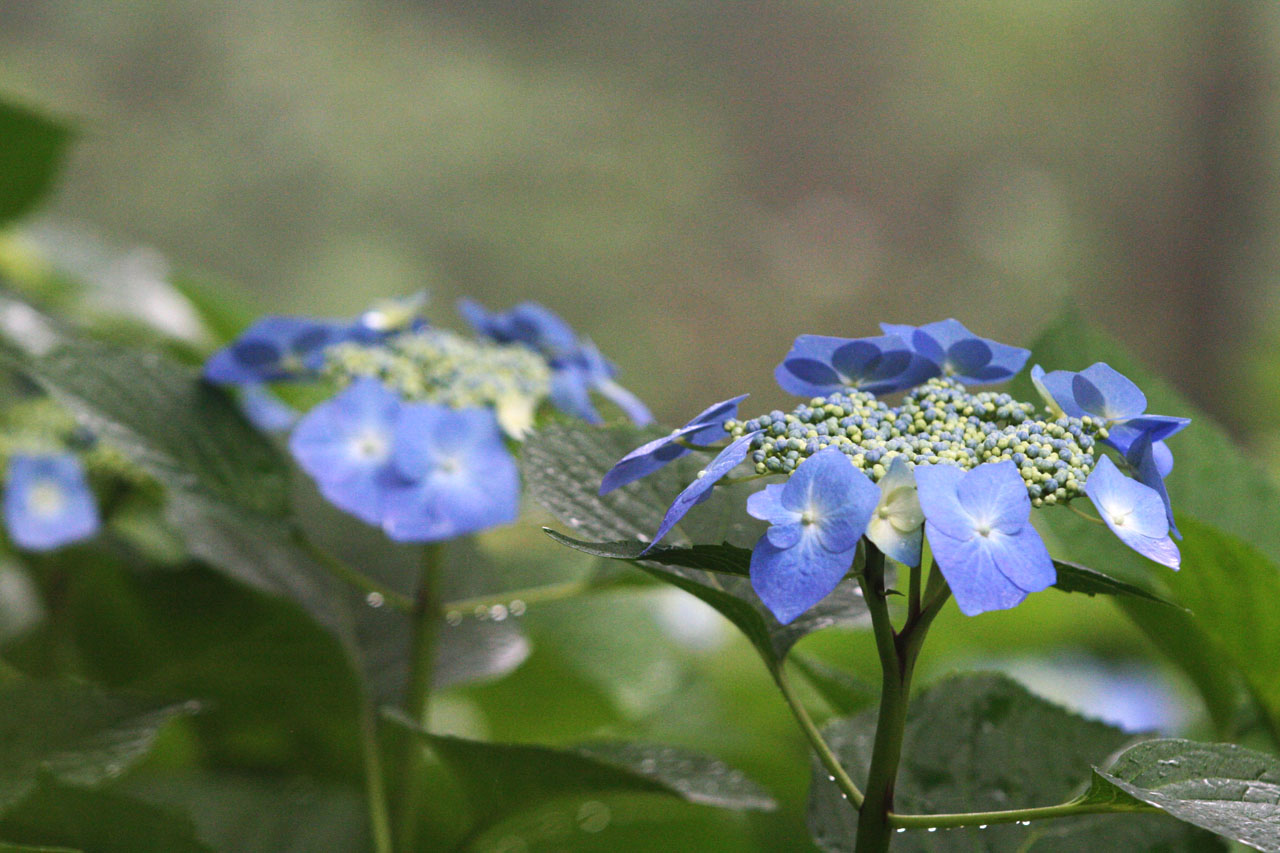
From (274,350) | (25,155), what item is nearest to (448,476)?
(274,350)

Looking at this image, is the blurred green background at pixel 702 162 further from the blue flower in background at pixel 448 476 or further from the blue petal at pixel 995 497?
the blue petal at pixel 995 497

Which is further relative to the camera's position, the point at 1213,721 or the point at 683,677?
the point at 683,677

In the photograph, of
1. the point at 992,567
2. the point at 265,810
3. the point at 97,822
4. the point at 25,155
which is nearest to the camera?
the point at 992,567

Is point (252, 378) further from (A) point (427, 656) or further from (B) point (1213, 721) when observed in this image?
(B) point (1213, 721)

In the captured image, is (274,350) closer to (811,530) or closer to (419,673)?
(419,673)

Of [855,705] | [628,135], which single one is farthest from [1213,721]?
[628,135]

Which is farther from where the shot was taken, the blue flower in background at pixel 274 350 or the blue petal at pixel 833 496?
the blue flower in background at pixel 274 350

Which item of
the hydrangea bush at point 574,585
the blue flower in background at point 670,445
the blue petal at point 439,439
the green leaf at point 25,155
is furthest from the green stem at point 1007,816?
the green leaf at point 25,155
